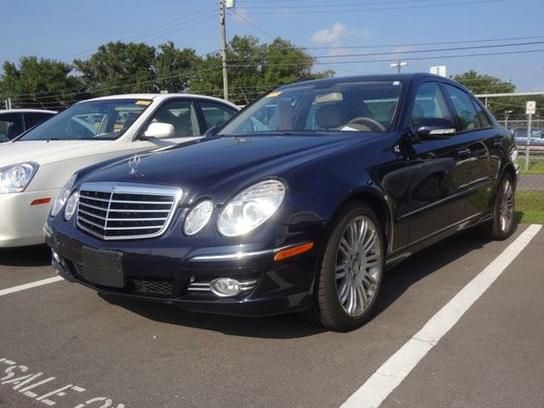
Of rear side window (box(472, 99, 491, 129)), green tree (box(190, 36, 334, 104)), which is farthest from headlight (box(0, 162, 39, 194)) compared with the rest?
green tree (box(190, 36, 334, 104))

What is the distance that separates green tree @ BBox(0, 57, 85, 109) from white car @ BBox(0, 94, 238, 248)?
2993 inches

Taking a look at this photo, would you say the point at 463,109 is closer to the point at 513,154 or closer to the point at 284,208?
the point at 513,154

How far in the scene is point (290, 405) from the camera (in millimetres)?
2668

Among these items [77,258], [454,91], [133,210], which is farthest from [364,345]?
[454,91]

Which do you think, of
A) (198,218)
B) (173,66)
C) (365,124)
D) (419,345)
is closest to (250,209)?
(198,218)

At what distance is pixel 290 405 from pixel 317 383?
0.25 m

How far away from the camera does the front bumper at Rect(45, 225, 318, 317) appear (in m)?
2.98

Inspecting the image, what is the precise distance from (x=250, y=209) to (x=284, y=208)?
176 mm

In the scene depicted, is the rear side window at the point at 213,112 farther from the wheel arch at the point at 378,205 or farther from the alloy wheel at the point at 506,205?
the wheel arch at the point at 378,205

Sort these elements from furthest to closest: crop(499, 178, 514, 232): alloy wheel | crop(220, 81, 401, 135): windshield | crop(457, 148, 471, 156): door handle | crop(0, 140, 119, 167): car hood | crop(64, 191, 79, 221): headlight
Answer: crop(499, 178, 514, 232): alloy wheel < crop(0, 140, 119, 167): car hood < crop(457, 148, 471, 156): door handle < crop(220, 81, 401, 135): windshield < crop(64, 191, 79, 221): headlight

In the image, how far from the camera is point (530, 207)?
8.53 metres

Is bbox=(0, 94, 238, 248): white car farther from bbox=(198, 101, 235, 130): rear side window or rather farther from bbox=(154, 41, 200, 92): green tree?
bbox=(154, 41, 200, 92): green tree

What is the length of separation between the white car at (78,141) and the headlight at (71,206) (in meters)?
1.33

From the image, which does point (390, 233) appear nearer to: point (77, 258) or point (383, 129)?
point (383, 129)
